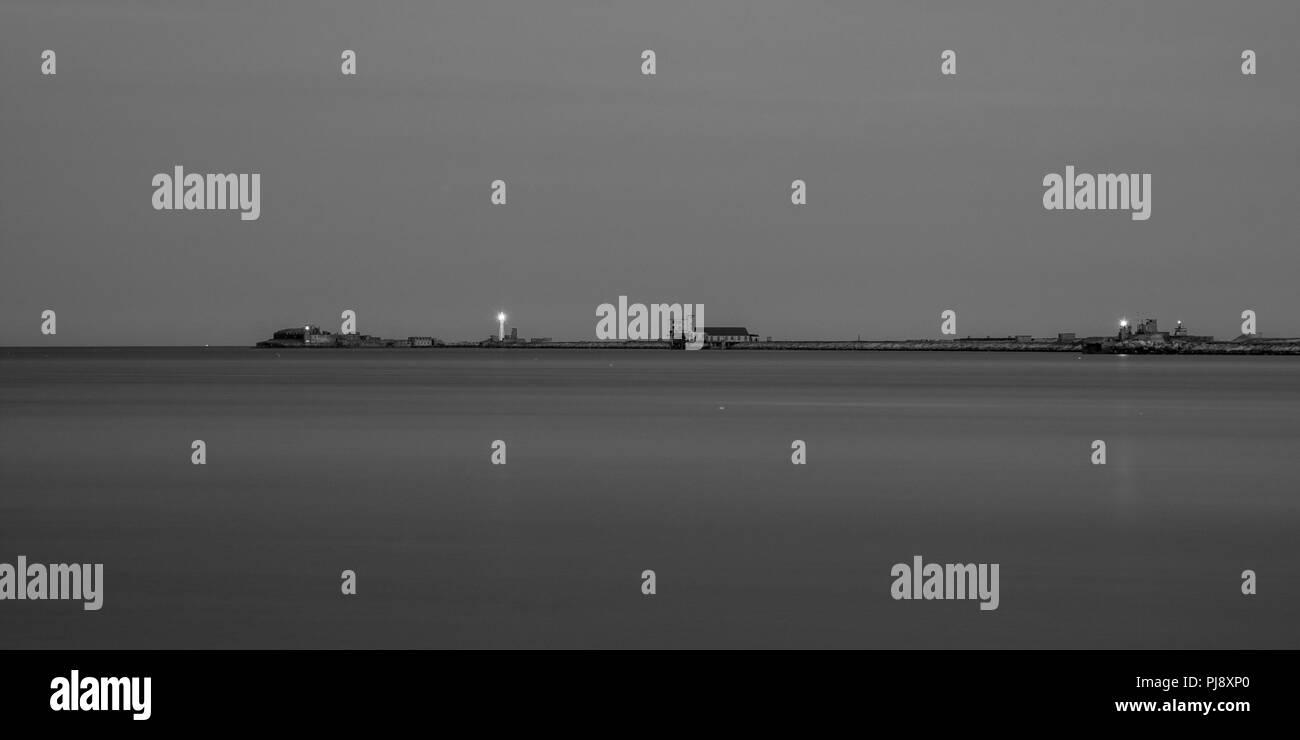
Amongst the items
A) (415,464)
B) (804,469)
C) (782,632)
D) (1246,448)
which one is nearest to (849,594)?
(782,632)

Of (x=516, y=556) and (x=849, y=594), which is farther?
(x=516, y=556)

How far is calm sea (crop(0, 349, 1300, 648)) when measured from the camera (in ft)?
51.4

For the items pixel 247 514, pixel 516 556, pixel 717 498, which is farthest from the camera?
pixel 717 498

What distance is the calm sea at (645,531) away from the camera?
15.7 metres

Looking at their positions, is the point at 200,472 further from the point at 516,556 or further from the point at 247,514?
the point at 516,556

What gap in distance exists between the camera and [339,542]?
21875 millimetres

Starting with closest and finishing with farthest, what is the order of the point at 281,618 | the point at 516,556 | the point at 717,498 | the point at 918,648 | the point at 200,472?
the point at 918,648, the point at 281,618, the point at 516,556, the point at 717,498, the point at 200,472

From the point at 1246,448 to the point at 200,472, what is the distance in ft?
103

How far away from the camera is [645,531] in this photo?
23594mm

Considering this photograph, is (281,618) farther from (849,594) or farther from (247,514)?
(247,514)

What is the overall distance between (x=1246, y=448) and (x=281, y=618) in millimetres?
34569
